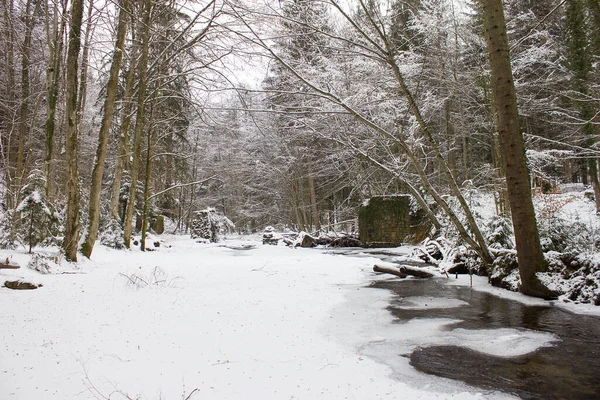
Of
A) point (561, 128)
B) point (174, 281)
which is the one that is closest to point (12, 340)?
point (174, 281)

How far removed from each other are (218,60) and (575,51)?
15.3 meters

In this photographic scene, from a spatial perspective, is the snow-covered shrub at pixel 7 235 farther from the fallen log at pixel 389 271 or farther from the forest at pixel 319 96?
the fallen log at pixel 389 271

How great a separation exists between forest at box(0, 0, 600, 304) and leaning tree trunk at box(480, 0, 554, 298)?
2 cm

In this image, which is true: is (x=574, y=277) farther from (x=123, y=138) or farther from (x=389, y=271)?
(x=123, y=138)

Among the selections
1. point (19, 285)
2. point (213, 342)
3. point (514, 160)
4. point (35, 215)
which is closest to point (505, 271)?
point (514, 160)

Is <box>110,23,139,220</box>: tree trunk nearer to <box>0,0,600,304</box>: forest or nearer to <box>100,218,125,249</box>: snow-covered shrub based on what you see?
<box>0,0,600,304</box>: forest

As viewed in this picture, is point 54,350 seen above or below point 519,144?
below

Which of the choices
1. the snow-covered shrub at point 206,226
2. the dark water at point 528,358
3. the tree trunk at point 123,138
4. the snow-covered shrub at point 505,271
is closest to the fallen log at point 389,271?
the snow-covered shrub at point 505,271

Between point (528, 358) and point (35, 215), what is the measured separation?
815 centimetres

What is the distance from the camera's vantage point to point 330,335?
334 cm

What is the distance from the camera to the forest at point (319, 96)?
5.54m

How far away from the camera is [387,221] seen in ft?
52.7

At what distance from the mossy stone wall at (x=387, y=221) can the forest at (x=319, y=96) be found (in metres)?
1.77

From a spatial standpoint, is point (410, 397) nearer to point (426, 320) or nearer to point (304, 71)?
point (426, 320)
